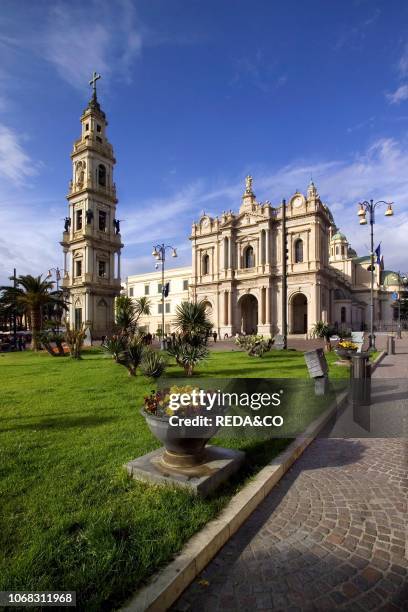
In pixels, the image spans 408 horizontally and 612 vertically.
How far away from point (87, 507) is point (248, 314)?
45.8 m

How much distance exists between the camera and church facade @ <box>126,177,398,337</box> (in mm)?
41625

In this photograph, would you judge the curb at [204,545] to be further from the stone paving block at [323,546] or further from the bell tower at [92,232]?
the bell tower at [92,232]

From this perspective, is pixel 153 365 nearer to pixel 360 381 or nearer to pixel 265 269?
pixel 360 381

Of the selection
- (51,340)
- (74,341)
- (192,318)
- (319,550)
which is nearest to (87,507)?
(319,550)

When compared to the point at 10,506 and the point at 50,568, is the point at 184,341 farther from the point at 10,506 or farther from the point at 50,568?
the point at 50,568

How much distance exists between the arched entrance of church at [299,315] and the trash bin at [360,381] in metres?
38.9

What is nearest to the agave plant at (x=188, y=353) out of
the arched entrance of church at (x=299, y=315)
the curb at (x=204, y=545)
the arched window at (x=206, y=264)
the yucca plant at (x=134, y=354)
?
the yucca plant at (x=134, y=354)

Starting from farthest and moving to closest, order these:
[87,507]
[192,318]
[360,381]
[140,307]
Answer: [140,307], [192,318], [360,381], [87,507]

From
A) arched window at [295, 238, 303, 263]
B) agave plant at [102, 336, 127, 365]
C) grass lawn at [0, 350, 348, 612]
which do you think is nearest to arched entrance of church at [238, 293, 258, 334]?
arched window at [295, 238, 303, 263]

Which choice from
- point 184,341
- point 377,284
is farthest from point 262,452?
point 377,284

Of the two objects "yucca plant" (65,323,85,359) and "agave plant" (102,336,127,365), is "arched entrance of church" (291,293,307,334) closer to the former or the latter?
"yucca plant" (65,323,85,359)

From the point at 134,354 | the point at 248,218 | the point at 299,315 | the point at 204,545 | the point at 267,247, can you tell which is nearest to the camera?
the point at 204,545

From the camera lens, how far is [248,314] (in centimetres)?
4853

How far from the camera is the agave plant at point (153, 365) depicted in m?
10.9
